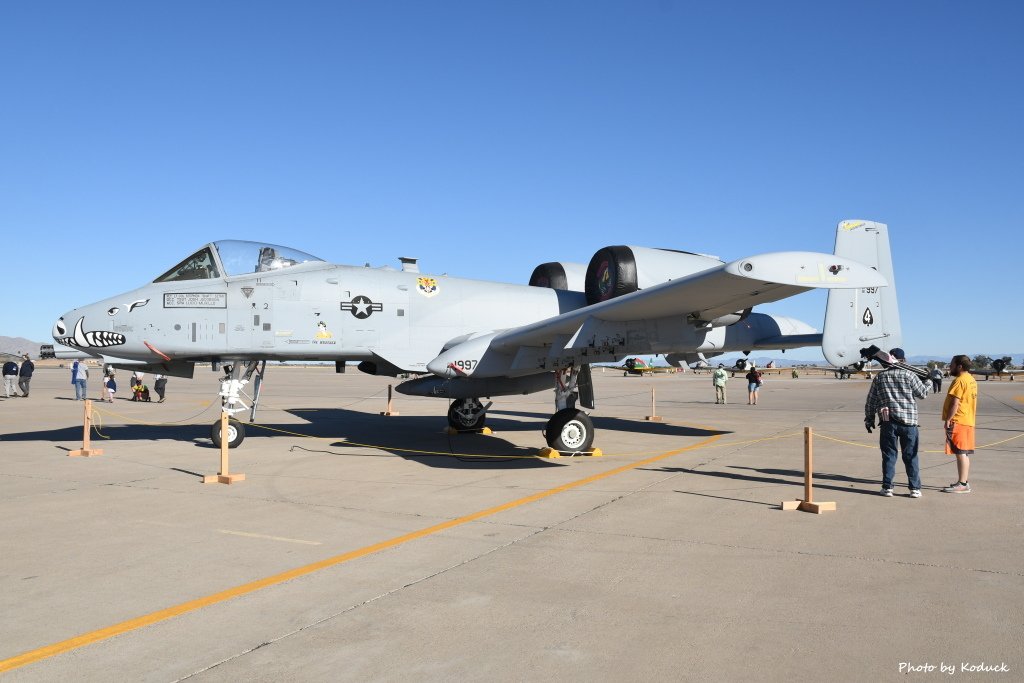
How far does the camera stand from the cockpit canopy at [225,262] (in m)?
11.7

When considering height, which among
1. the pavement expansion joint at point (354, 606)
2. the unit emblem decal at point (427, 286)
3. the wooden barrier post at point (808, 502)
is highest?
the unit emblem decal at point (427, 286)

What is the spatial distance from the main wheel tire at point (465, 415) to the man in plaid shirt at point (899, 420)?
8503 mm

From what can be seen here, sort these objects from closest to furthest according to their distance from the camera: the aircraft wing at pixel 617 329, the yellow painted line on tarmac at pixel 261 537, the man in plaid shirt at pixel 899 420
Answer: the yellow painted line on tarmac at pixel 261 537
the man in plaid shirt at pixel 899 420
the aircraft wing at pixel 617 329

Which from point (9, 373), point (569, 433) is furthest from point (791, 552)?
point (9, 373)

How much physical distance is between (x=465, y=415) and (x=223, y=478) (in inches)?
267

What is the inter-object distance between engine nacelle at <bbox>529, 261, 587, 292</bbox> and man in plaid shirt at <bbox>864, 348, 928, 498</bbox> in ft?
24.3

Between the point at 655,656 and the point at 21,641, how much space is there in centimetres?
342

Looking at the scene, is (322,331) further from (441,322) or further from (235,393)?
(441,322)

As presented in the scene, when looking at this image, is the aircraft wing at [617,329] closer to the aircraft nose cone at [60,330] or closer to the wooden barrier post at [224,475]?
the wooden barrier post at [224,475]

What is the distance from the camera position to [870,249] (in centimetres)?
1052

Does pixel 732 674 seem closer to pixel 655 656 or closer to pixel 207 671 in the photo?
pixel 655 656

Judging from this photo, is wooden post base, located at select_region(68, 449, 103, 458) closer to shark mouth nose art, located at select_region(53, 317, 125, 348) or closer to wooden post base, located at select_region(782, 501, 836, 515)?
shark mouth nose art, located at select_region(53, 317, 125, 348)

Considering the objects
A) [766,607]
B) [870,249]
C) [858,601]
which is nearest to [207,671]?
[766,607]

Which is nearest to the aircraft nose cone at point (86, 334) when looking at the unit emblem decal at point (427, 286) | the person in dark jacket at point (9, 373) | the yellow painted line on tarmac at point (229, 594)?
the unit emblem decal at point (427, 286)
